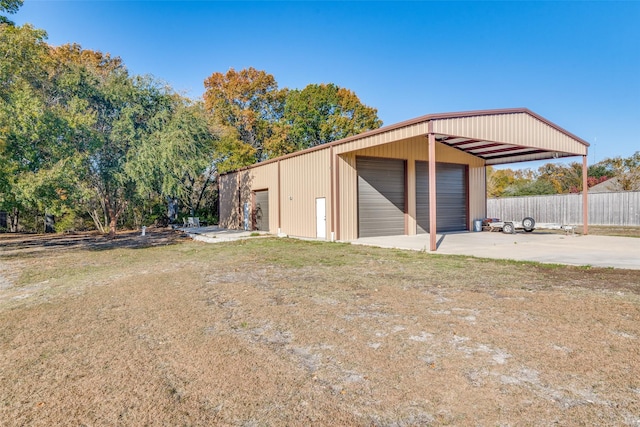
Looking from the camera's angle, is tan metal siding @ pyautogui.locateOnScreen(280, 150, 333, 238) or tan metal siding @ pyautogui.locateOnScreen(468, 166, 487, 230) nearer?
tan metal siding @ pyautogui.locateOnScreen(280, 150, 333, 238)

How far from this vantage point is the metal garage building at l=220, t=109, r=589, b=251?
1181 centimetres

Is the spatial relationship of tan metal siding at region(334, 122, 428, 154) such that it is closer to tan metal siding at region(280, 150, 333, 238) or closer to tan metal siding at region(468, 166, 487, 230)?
tan metal siding at region(280, 150, 333, 238)

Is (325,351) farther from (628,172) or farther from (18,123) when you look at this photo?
(628,172)

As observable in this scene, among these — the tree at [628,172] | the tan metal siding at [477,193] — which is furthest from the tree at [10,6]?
the tree at [628,172]

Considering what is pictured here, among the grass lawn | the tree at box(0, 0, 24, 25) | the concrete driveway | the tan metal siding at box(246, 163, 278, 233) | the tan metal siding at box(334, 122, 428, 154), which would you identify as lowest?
the grass lawn

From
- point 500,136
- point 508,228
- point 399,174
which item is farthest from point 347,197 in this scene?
point 508,228

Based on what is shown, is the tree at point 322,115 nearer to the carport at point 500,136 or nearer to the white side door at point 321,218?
the carport at point 500,136

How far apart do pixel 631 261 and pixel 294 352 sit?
28.6 ft

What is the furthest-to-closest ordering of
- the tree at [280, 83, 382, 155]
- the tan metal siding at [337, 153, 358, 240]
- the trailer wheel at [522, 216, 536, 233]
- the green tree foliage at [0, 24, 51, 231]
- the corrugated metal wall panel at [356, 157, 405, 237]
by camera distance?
the tree at [280, 83, 382, 155] < the trailer wheel at [522, 216, 536, 233] < the corrugated metal wall panel at [356, 157, 405, 237] < the tan metal siding at [337, 153, 358, 240] < the green tree foliage at [0, 24, 51, 231]

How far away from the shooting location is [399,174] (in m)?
15.5

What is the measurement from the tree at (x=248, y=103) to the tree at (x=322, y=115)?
1.57 m

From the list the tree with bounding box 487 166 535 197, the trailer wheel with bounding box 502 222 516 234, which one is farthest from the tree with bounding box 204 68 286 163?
the tree with bounding box 487 166 535 197

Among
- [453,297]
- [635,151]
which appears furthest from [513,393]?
[635,151]

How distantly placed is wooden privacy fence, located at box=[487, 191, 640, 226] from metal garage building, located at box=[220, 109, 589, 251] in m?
8.47
